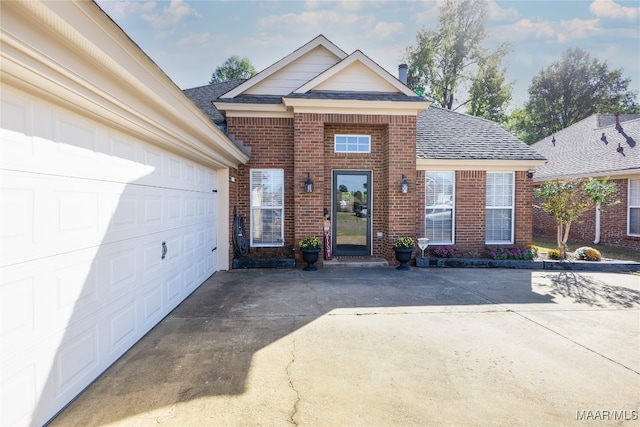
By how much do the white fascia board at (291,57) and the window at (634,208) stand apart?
11.0 metres

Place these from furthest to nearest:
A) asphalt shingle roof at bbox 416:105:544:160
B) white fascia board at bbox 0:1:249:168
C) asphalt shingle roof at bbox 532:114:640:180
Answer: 1. asphalt shingle roof at bbox 532:114:640:180
2. asphalt shingle roof at bbox 416:105:544:160
3. white fascia board at bbox 0:1:249:168

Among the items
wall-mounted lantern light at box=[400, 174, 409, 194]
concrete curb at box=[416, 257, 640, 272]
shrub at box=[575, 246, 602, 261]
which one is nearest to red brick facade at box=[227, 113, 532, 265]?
wall-mounted lantern light at box=[400, 174, 409, 194]

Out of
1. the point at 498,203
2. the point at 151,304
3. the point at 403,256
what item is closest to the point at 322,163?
the point at 403,256

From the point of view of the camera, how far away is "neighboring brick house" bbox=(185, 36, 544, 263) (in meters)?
7.81

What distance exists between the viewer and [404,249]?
296 inches

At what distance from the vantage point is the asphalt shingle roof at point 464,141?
864 cm

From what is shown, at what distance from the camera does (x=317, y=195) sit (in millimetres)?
7820

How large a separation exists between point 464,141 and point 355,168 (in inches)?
143

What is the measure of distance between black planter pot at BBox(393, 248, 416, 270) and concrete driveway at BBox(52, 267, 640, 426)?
1852 mm

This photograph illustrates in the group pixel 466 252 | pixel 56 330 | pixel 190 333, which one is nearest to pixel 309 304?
pixel 190 333

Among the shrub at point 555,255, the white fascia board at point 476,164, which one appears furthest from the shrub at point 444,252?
the shrub at point 555,255

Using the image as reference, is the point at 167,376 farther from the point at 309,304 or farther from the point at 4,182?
the point at 309,304

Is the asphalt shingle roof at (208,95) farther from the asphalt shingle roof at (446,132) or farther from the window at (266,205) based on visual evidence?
the window at (266,205)

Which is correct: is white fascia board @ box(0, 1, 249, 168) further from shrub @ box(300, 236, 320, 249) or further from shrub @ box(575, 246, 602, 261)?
shrub @ box(575, 246, 602, 261)
